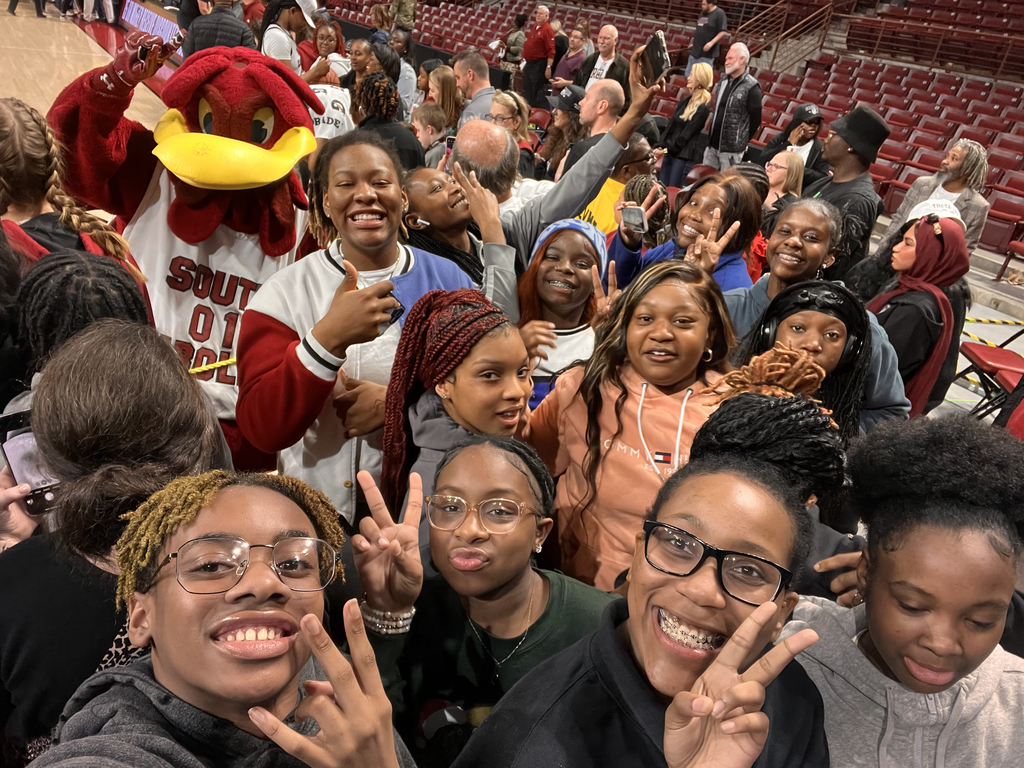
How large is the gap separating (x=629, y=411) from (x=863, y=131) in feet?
11.1

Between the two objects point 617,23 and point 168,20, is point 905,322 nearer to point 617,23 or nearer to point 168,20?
point 168,20

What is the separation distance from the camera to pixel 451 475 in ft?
5.15

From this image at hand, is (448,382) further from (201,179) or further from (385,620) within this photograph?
(201,179)

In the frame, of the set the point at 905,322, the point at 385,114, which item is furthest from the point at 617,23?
the point at 905,322

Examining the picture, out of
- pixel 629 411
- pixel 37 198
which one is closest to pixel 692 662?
pixel 629 411

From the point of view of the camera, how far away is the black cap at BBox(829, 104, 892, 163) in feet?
14.3

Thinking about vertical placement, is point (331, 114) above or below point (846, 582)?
above

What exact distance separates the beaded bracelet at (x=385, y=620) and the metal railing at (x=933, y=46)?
1343 cm

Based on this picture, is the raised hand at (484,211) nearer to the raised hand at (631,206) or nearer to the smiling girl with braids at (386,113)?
the raised hand at (631,206)

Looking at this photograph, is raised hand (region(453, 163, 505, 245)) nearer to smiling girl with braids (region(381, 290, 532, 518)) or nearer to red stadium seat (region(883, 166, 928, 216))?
smiling girl with braids (region(381, 290, 532, 518))

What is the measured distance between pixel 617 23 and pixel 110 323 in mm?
16977

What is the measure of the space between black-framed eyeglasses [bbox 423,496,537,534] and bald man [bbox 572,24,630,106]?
18.9 feet

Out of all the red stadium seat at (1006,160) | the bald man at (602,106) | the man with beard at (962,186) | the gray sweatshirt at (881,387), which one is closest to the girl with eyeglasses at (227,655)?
the gray sweatshirt at (881,387)

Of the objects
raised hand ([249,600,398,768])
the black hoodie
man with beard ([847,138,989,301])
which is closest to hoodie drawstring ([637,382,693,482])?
raised hand ([249,600,398,768])
